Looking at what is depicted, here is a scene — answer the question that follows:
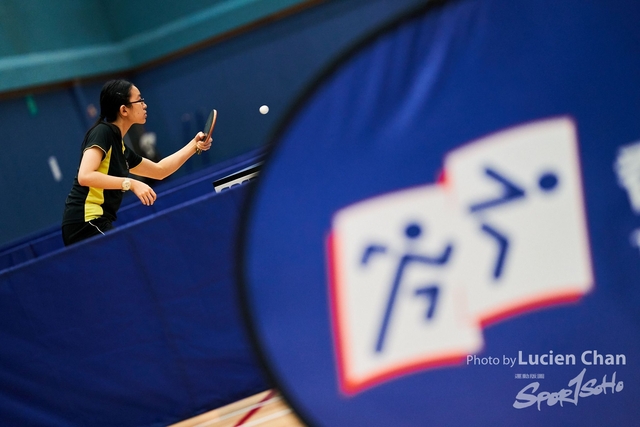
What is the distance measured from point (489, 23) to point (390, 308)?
0.54 m

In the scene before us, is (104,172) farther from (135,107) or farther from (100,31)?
(100,31)

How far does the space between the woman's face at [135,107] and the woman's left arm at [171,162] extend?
0.74ft

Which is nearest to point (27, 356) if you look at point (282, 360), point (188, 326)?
point (188, 326)

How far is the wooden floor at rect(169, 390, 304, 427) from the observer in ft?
7.87

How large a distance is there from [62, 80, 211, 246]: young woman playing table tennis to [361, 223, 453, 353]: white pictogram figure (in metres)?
1.62

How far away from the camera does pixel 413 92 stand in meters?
1.09

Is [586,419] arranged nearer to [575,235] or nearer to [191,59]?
[575,235]

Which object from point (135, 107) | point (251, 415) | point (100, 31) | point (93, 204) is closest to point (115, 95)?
point (135, 107)

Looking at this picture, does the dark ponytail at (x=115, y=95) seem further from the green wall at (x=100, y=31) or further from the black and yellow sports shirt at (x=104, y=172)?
the green wall at (x=100, y=31)

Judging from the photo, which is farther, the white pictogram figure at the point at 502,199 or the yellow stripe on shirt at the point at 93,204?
the yellow stripe on shirt at the point at 93,204

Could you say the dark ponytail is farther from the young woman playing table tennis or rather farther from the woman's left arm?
the woman's left arm

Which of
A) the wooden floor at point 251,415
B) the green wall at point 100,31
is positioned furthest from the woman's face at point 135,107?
the green wall at point 100,31

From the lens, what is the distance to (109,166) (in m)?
2.72

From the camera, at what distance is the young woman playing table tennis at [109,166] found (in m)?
2.59
